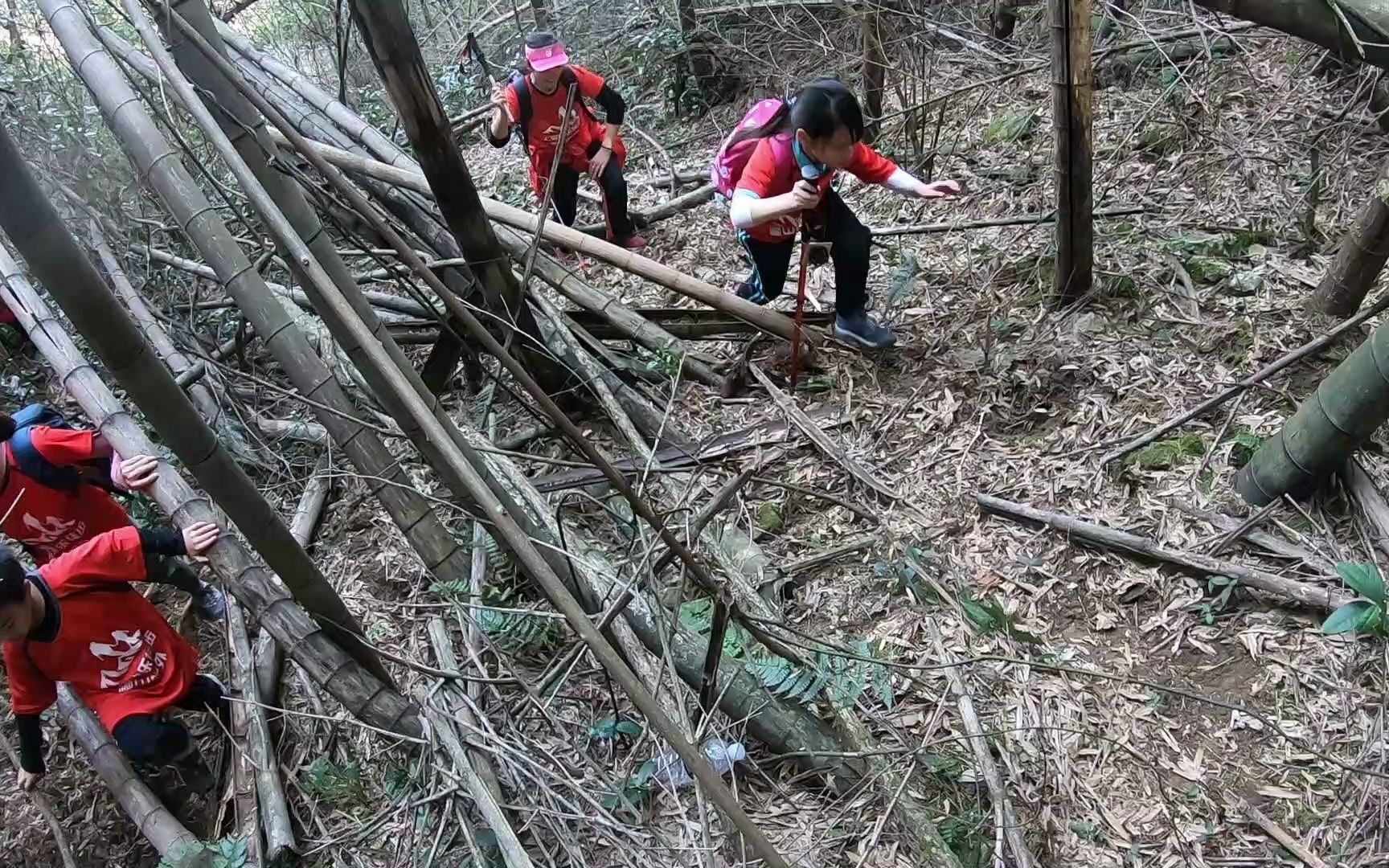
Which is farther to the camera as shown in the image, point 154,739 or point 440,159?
point 440,159

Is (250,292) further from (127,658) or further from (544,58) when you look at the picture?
(544,58)

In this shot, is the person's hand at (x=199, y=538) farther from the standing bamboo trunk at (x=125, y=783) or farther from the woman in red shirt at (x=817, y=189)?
the woman in red shirt at (x=817, y=189)

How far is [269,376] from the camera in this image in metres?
4.23

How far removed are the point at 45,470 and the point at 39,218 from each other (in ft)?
6.32

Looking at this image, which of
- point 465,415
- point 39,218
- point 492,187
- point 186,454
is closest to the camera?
point 39,218

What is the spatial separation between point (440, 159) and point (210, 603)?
1943mm

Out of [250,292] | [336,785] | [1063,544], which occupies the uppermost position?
[250,292]

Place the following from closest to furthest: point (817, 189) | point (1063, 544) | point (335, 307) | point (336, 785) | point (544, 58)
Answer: point (335, 307) < point (336, 785) < point (1063, 544) < point (817, 189) < point (544, 58)

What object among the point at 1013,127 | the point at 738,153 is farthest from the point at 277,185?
the point at 1013,127

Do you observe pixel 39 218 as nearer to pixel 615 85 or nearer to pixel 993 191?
pixel 993 191

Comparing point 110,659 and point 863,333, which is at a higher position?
point 110,659

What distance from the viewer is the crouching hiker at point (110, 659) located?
260cm

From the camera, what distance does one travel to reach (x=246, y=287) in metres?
2.36

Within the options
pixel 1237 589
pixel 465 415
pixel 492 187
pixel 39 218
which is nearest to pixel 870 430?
pixel 1237 589
